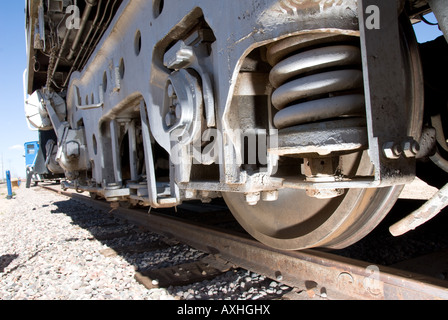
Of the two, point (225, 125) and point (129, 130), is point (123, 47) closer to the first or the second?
point (129, 130)

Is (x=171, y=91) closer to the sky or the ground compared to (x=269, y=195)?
closer to the sky

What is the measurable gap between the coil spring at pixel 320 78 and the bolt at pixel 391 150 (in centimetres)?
17

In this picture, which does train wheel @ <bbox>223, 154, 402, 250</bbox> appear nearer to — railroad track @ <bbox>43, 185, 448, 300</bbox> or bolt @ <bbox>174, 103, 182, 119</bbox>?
railroad track @ <bbox>43, 185, 448, 300</bbox>

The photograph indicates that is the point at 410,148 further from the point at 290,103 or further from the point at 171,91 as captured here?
the point at 171,91

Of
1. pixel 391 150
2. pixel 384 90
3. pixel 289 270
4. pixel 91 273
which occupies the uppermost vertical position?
pixel 384 90

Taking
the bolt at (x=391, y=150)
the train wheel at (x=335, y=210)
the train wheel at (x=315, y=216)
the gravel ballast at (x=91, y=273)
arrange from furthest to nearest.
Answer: the gravel ballast at (x=91, y=273), the train wheel at (x=315, y=216), the train wheel at (x=335, y=210), the bolt at (x=391, y=150)

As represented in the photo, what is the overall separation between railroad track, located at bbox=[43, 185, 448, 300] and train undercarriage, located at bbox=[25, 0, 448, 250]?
155 millimetres

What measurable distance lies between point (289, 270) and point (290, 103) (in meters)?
1.07

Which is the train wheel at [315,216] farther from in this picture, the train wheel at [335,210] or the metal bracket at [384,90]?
the metal bracket at [384,90]

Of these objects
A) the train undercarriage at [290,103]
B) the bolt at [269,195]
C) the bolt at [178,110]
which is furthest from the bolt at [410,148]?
the bolt at [178,110]

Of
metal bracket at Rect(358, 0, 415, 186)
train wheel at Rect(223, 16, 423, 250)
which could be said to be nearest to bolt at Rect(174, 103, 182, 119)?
train wheel at Rect(223, 16, 423, 250)

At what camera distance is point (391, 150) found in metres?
1.02

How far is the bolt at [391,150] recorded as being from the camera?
40.1 inches

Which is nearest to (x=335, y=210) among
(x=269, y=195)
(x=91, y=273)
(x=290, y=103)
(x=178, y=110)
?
(x=269, y=195)
